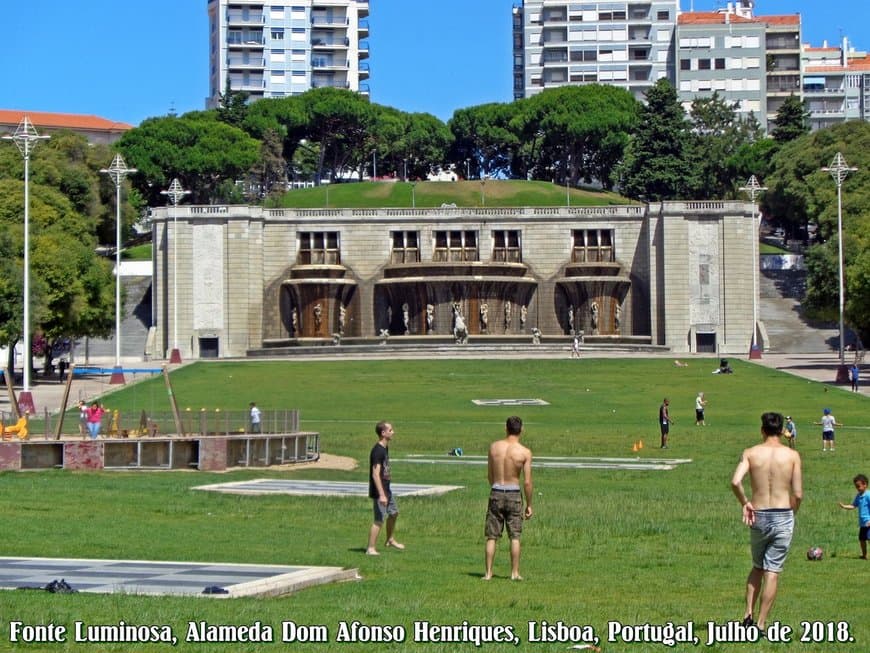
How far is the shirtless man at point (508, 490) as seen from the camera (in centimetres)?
1914

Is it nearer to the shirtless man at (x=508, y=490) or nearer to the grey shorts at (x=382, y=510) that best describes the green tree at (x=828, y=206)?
the grey shorts at (x=382, y=510)

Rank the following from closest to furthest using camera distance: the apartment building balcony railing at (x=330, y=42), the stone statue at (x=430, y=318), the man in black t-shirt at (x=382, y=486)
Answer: the man in black t-shirt at (x=382, y=486) → the stone statue at (x=430, y=318) → the apartment building balcony railing at (x=330, y=42)

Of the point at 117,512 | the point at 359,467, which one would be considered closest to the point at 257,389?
the point at 359,467

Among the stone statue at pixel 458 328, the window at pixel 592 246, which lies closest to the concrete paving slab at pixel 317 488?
the stone statue at pixel 458 328

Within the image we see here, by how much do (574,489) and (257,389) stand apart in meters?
38.6

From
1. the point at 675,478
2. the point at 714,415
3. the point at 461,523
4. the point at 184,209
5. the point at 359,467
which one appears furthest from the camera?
the point at 184,209

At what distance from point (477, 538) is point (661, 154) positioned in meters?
110

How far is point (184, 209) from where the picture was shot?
10206cm

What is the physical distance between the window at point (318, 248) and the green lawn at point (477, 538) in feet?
163

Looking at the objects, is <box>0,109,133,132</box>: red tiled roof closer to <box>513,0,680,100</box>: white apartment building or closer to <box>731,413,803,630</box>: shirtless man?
<box>513,0,680,100</box>: white apartment building

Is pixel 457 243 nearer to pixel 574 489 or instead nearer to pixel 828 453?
pixel 828 453

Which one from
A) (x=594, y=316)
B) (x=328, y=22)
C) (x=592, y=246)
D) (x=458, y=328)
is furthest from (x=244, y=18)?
(x=458, y=328)

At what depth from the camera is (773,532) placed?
15.8 m

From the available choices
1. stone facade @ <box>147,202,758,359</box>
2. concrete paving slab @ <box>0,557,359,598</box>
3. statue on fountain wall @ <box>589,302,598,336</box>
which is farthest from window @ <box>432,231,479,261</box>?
concrete paving slab @ <box>0,557,359,598</box>
